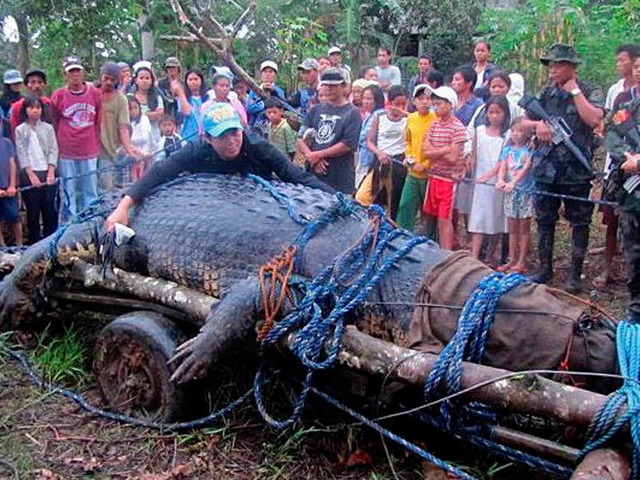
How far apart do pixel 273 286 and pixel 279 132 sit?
4420 mm

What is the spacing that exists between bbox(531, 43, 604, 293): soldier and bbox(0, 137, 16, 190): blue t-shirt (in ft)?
15.5

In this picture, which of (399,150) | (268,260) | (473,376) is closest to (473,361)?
(473,376)

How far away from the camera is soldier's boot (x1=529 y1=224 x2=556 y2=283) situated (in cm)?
607

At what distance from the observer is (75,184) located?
24.6 ft

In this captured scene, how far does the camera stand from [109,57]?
14.4 meters

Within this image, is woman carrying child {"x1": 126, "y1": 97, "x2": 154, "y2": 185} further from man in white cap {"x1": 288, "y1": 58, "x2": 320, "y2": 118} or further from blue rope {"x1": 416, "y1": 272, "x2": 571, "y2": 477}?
blue rope {"x1": 416, "y1": 272, "x2": 571, "y2": 477}

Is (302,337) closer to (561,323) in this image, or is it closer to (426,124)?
(561,323)

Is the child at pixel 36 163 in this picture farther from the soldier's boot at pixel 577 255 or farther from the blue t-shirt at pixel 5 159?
the soldier's boot at pixel 577 255

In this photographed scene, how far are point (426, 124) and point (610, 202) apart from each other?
1877 mm

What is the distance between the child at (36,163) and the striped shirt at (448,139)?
368 cm

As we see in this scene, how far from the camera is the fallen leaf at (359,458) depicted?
333 centimetres

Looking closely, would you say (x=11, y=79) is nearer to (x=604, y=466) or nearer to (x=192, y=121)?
(x=192, y=121)

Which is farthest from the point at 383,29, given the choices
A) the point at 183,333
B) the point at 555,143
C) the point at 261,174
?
the point at 183,333

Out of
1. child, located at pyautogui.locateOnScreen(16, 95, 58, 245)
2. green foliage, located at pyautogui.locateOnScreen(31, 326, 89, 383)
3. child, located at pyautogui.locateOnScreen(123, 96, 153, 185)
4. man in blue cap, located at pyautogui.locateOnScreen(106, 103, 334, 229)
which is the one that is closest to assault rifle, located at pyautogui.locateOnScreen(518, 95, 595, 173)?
man in blue cap, located at pyautogui.locateOnScreen(106, 103, 334, 229)
